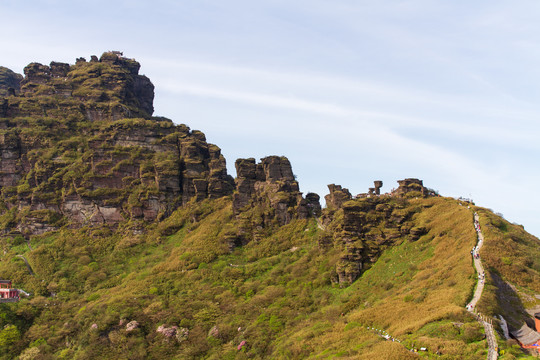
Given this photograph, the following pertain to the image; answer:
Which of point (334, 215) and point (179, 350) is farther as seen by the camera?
point (334, 215)

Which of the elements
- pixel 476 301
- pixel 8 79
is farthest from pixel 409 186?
pixel 8 79

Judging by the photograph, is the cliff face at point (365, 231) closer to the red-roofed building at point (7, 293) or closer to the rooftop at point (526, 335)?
the rooftop at point (526, 335)

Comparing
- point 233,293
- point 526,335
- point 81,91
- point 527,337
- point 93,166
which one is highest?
point 81,91

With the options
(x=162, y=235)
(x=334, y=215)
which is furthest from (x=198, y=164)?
(x=334, y=215)

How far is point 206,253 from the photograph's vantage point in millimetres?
100250

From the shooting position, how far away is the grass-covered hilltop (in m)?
57.8

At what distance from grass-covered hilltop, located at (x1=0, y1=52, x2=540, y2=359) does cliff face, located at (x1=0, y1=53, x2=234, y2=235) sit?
1.21 ft

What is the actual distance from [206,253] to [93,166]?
4192 centimetres

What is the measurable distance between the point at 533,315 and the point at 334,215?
4327 centimetres

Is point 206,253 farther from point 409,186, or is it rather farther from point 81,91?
point 81,91

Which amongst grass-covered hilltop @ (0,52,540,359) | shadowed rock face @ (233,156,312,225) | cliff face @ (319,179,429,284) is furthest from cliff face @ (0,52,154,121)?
cliff face @ (319,179,429,284)

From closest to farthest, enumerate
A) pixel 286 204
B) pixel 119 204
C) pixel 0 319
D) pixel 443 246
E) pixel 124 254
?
pixel 443 246, pixel 0 319, pixel 286 204, pixel 124 254, pixel 119 204

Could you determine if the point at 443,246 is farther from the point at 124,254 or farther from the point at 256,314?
the point at 124,254

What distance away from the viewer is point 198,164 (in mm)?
121125
